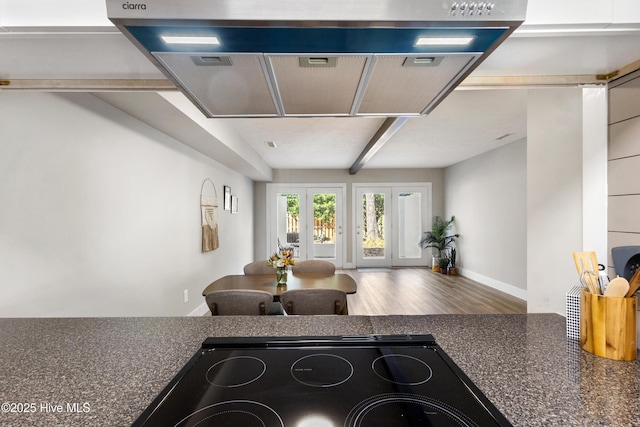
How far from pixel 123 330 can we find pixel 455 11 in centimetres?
136

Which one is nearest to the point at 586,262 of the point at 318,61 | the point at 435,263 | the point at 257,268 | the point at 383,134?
the point at 318,61

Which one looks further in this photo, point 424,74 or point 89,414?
point 424,74

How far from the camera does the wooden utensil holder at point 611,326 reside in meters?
0.79

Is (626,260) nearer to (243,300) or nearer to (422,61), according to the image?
(422,61)

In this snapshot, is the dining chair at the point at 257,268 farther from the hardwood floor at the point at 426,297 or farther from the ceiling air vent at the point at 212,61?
the ceiling air vent at the point at 212,61

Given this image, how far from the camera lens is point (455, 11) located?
23.2 inches

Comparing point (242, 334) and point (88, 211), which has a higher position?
point (88, 211)

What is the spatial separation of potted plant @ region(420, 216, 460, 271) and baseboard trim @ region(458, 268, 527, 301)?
611 mm

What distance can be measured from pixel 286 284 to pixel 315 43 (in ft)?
6.99

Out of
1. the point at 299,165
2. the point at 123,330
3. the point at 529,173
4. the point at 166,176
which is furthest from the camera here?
the point at 299,165

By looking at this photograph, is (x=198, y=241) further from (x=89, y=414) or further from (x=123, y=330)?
(x=89, y=414)

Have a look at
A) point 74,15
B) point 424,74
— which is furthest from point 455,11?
point 74,15

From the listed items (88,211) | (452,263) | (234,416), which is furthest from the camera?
(452,263)

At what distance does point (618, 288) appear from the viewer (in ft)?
2.65
